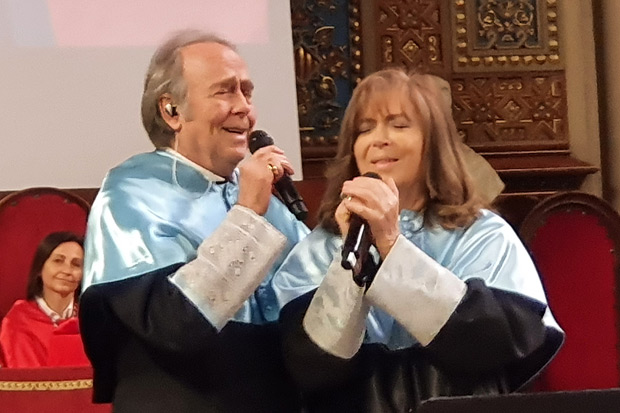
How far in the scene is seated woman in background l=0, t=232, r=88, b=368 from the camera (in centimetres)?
293

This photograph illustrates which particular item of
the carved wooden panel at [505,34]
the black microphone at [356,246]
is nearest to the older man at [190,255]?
the black microphone at [356,246]

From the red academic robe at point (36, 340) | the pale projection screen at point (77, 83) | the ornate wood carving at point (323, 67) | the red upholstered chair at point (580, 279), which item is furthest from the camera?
the ornate wood carving at point (323, 67)

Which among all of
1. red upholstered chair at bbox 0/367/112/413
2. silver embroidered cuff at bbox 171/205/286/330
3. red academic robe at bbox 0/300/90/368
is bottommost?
A: red academic robe at bbox 0/300/90/368

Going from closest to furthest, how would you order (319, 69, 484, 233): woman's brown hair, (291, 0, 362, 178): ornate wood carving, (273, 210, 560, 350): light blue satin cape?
(273, 210, 560, 350): light blue satin cape → (319, 69, 484, 233): woman's brown hair → (291, 0, 362, 178): ornate wood carving

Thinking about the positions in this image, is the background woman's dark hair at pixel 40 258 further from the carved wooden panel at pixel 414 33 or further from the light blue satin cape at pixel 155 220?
the light blue satin cape at pixel 155 220

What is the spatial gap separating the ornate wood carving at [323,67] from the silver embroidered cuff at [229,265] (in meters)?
2.18

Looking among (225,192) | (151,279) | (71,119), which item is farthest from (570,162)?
(151,279)

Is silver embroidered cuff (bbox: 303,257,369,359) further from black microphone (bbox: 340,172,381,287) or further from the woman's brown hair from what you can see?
the woman's brown hair

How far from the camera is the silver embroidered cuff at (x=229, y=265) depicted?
5.12 feet

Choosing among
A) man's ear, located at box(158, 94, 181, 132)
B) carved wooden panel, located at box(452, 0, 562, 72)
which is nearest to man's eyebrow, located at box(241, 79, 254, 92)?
man's ear, located at box(158, 94, 181, 132)

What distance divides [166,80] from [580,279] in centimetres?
173

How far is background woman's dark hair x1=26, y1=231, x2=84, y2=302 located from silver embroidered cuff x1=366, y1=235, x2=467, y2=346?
1.84 m

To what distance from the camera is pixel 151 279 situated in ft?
5.21

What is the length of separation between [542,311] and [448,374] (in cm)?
18
